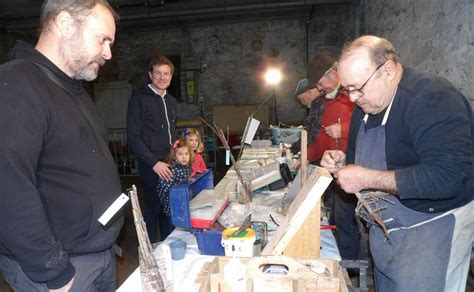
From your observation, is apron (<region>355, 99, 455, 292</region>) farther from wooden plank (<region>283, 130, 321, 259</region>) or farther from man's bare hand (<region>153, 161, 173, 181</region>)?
man's bare hand (<region>153, 161, 173, 181</region>)

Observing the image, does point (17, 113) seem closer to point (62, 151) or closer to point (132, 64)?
point (62, 151)

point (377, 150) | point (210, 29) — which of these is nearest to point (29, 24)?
point (210, 29)

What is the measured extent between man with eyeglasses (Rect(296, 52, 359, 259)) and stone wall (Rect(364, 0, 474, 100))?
0.82m

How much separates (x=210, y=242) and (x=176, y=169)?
1401 mm

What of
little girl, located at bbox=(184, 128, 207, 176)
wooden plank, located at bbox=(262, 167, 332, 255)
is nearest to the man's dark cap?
little girl, located at bbox=(184, 128, 207, 176)

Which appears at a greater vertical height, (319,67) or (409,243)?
(319,67)

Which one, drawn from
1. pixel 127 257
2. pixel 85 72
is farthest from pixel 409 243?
pixel 127 257

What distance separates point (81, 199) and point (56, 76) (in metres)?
0.49

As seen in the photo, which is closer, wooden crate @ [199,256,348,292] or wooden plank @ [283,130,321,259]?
wooden crate @ [199,256,348,292]

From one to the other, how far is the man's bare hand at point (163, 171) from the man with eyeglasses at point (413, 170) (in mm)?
1691

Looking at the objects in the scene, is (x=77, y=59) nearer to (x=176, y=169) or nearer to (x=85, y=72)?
(x=85, y=72)

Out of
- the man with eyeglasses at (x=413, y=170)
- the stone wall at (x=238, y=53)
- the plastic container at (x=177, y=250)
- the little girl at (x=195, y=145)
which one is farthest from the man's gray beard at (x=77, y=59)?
the stone wall at (x=238, y=53)

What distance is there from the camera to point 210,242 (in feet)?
4.80

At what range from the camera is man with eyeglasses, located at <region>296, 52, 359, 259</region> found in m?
2.67
